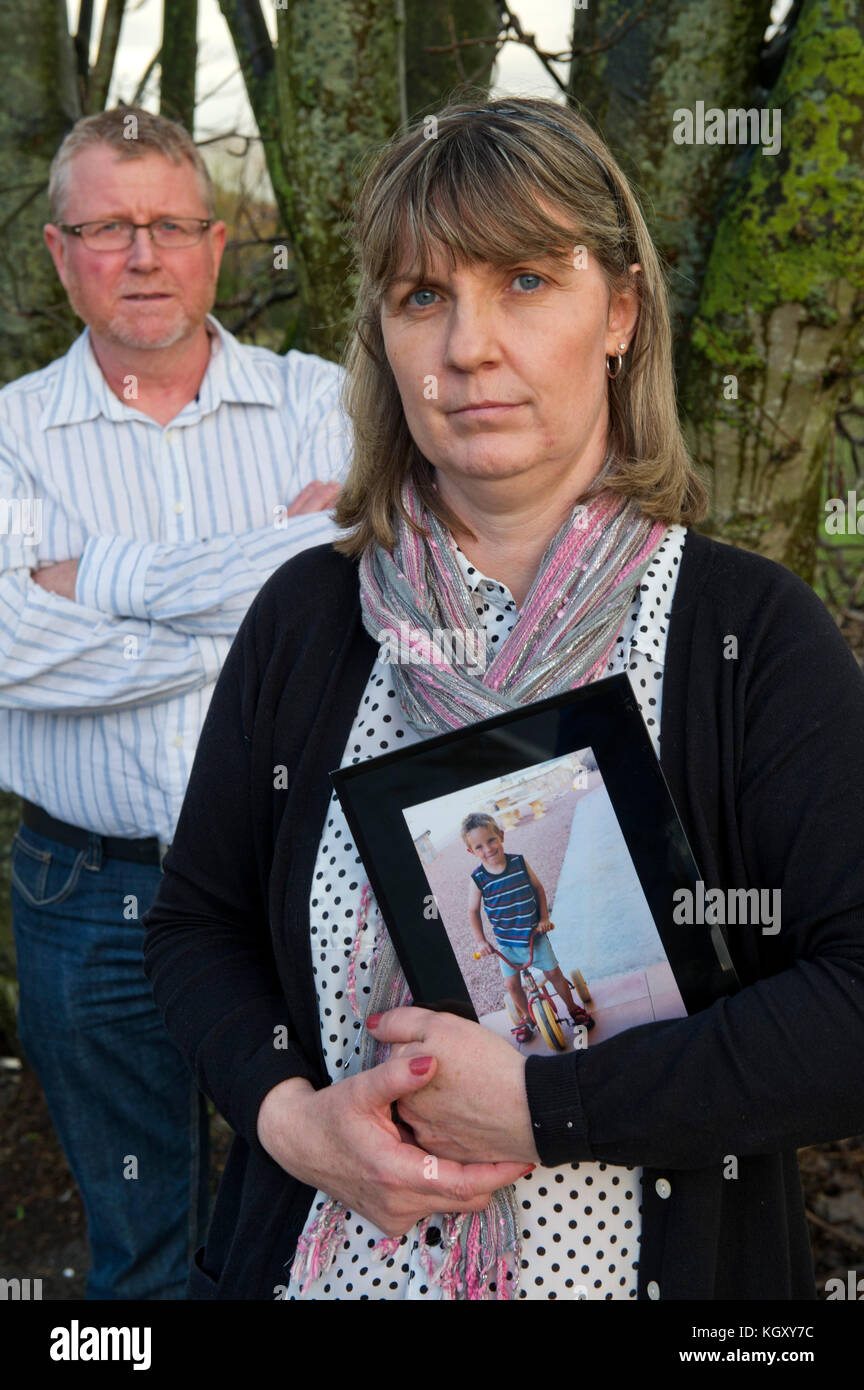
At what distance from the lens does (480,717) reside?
1.64 m

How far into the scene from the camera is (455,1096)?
1514 millimetres

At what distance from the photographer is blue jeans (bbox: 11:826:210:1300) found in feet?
10.3

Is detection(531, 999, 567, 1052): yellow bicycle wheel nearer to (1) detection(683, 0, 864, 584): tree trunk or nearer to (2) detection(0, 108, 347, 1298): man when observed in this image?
(2) detection(0, 108, 347, 1298): man

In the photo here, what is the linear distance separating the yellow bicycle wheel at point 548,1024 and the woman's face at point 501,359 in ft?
2.26

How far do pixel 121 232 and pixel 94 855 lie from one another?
1.55 metres

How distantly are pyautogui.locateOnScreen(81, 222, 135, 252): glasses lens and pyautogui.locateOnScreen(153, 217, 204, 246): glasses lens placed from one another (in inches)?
2.7

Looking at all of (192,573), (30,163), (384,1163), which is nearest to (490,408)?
(384,1163)

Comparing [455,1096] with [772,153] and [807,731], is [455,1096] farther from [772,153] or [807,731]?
[772,153]

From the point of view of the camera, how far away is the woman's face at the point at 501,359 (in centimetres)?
164

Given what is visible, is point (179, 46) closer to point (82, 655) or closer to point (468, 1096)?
point (82, 655)

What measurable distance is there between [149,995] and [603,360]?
208 centimetres

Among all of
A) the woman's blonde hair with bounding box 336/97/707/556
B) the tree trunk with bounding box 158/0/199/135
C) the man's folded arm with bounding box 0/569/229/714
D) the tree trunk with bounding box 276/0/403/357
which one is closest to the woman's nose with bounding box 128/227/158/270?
the tree trunk with bounding box 276/0/403/357

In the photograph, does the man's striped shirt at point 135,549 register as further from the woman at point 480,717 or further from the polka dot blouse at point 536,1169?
the polka dot blouse at point 536,1169

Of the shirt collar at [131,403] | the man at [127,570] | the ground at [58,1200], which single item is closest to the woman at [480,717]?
the man at [127,570]
